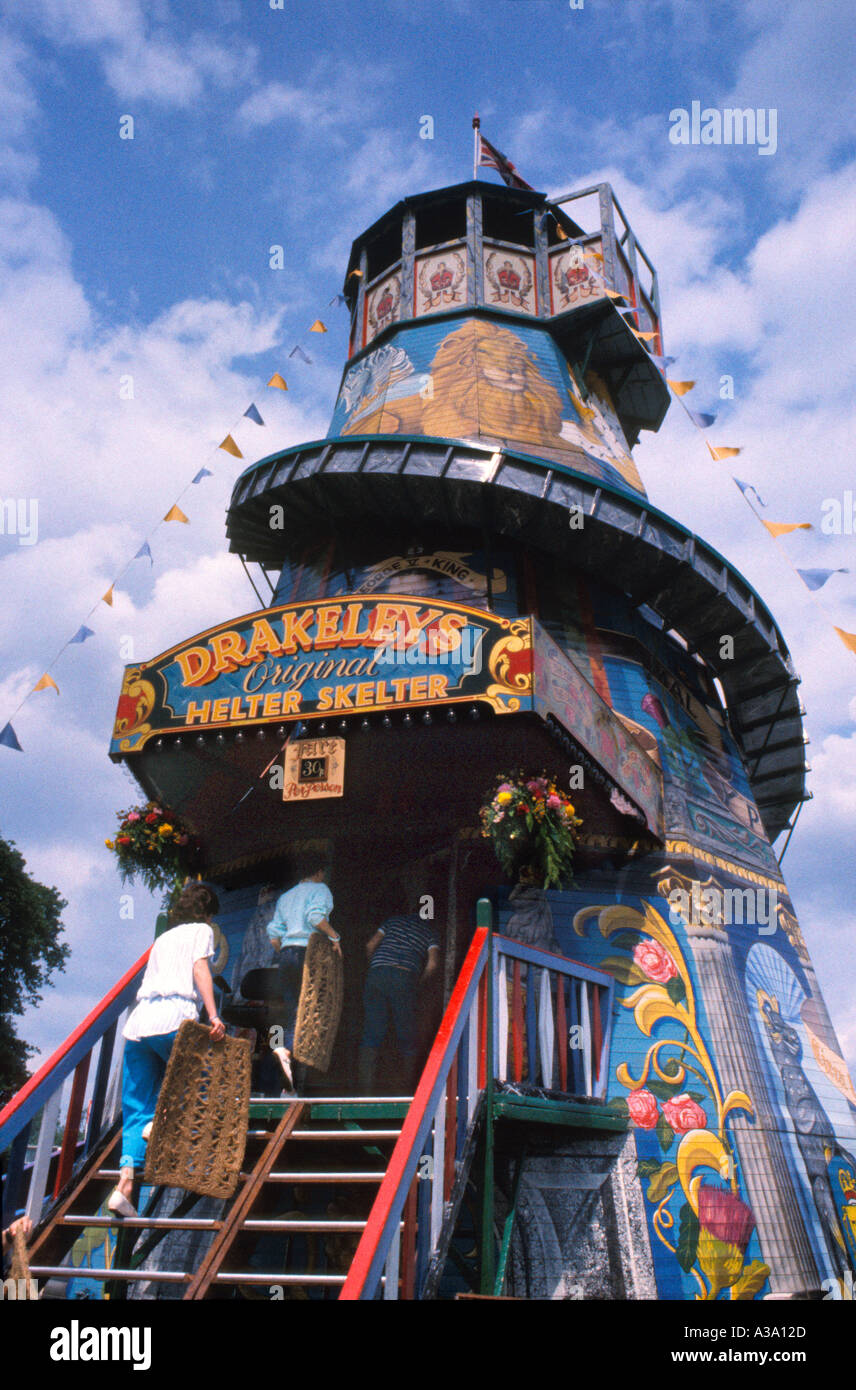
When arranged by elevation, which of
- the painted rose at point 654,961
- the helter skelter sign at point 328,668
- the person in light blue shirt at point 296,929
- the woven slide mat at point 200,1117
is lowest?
the woven slide mat at point 200,1117

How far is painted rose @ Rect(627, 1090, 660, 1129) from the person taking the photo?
9.05 metres

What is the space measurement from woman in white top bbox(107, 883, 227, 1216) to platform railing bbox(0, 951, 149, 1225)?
0.63m

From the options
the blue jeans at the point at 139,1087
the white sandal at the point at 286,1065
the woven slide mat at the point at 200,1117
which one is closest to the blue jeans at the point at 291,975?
the white sandal at the point at 286,1065

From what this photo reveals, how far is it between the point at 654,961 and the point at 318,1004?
4.18m

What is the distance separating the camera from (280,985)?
8062mm

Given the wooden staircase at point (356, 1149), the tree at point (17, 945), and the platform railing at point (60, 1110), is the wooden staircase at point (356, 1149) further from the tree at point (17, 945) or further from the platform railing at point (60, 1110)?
the tree at point (17, 945)

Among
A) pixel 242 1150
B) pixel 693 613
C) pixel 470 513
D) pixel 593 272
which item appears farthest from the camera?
pixel 593 272

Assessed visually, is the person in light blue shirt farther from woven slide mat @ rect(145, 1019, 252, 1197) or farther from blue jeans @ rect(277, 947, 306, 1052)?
woven slide mat @ rect(145, 1019, 252, 1197)

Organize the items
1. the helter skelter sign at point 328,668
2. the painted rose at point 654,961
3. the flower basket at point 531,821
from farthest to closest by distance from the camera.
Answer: the painted rose at point 654,961
the flower basket at point 531,821
the helter skelter sign at point 328,668

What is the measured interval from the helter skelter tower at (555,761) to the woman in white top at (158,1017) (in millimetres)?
2521

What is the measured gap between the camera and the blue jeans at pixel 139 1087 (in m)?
5.93
